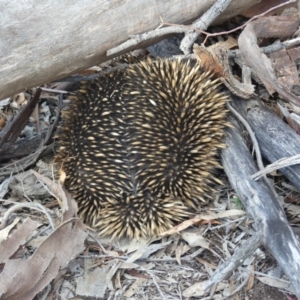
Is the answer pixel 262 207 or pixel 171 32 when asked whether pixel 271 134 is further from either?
pixel 171 32

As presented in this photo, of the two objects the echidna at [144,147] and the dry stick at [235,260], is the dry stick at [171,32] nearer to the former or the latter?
the echidna at [144,147]

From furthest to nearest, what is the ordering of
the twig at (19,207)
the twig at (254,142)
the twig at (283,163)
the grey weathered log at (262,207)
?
the twig at (19,207) < the twig at (254,142) < the twig at (283,163) < the grey weathered log at (262,207)

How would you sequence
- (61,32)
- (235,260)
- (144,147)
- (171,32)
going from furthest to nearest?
(171,32) < (144,147) < (61,32) < (235,260)

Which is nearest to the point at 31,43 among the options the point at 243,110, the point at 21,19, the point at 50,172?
the point at 21,19

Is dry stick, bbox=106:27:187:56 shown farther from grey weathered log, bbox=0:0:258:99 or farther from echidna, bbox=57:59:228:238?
echidna, bbox=57:59:228:238

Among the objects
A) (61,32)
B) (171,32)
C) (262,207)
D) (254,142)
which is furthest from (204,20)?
(262,207)

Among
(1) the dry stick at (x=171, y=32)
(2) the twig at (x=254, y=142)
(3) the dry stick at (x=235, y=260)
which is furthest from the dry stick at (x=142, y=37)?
(3) the dry stick at (x=235, y=260)
